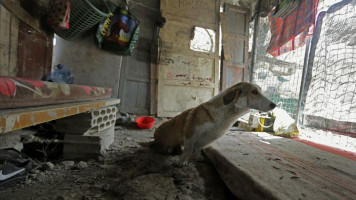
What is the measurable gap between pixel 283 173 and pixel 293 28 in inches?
172

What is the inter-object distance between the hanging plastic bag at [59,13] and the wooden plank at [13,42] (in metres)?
0.45

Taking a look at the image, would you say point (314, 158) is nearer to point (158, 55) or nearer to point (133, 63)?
point (158, 55)

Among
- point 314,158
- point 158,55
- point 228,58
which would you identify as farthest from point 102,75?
point 314,158

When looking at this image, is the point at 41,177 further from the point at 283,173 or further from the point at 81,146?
the point at 283,173

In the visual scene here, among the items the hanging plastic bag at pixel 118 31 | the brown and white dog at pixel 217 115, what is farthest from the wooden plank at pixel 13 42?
the brown and white dog at pixel 217 115

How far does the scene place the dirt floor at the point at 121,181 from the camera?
1.35 metres

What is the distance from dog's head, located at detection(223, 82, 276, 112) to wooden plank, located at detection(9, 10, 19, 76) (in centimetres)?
332

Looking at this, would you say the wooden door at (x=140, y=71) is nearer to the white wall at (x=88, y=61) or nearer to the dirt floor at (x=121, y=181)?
the white wall at (x=88, y=61)

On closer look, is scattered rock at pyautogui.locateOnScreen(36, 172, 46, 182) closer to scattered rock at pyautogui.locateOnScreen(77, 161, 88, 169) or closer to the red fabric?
scattered rock at pyautogui.locateOnScreen(77, 161, 88, 169)

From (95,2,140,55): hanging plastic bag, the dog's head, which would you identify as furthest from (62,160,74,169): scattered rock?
(95,2,140,55): hanging plastic bag

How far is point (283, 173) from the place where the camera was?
1.50m

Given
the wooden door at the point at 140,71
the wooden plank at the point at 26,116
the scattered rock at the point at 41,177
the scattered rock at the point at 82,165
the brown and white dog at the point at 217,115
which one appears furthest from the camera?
the wooden door at the point at 140,71

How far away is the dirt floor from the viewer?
1.35 metres

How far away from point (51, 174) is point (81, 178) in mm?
324
